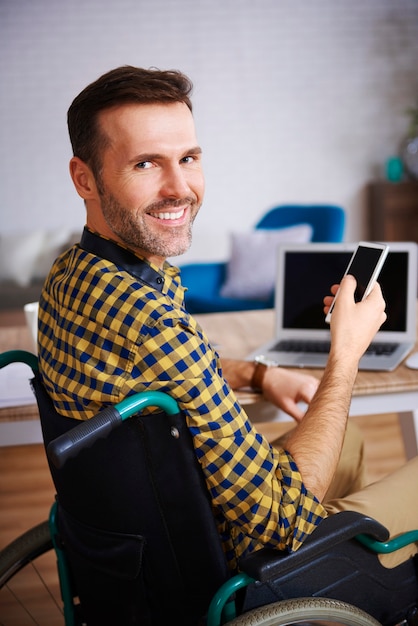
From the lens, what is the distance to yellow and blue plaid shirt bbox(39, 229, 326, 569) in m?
1.13

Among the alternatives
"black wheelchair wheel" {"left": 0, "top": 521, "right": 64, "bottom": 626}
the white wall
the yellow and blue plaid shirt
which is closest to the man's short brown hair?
the yellow and blue plaid shirt

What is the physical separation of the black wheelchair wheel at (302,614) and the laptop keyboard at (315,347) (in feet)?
3.05

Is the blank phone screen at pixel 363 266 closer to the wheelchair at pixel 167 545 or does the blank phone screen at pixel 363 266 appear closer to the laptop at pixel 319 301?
the wheelchair at pixel 167 545

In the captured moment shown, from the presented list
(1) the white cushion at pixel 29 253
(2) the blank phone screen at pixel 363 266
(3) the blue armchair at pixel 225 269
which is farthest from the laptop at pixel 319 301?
(1) the white cushion at pixel 29 253

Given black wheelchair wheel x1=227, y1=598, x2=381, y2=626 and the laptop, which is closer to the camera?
black wheelchair wheel x1=227, y1=598, x2=381, y2=626

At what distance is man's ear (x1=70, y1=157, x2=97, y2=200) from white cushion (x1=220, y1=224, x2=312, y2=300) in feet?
10.7

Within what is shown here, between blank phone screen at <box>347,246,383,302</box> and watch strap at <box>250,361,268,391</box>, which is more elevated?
blank phone screen at <box>347,246,383,302</box>

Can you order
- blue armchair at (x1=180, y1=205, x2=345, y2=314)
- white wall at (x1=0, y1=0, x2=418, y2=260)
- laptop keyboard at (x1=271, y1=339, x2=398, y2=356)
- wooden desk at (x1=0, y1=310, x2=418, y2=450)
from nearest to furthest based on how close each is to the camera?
wooden desk at (x1=0, y1=310, x2=418, y2=450) < laptop keyboard at (x1=271, y1=339, x2=398, y2=356) < blue armchair at (x1=180, y1=205, x2=345, y2=314) < white wall at (x1=0, y1=0, x2=418, y2=260)

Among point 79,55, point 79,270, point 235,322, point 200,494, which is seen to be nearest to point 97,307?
point 79,270

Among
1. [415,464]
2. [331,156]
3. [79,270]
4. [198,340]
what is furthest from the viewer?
[331,156]

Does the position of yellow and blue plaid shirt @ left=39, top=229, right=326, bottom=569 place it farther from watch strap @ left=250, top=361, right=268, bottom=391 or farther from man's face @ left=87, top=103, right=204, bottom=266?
watch strap @ left=250, top=361, right=268, bottom=391

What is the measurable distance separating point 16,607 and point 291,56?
15.6 feet

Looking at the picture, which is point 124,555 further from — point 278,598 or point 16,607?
point 16,607

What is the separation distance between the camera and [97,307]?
118 cm
